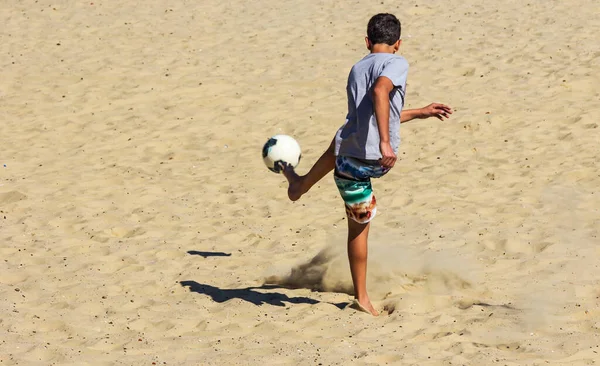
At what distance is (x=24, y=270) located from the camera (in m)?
5.95

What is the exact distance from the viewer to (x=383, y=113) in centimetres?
456

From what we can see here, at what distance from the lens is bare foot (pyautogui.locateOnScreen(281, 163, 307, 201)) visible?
5.20 metres

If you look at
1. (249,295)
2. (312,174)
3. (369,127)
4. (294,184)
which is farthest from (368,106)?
(249,295)

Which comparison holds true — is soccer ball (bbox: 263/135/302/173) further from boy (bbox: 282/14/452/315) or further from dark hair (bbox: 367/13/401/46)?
dark hair (bbox: 367/13/401/46)

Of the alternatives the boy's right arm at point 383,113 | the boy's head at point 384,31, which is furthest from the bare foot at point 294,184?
the boy's head at point 384,31

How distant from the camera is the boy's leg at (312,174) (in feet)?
16.3

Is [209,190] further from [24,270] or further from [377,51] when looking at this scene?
[377,51]

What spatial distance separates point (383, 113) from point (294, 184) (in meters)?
0.90

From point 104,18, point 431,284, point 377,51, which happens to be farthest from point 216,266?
point 104,18

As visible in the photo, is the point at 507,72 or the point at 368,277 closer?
the point at 368,277

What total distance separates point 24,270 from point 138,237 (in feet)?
3.18

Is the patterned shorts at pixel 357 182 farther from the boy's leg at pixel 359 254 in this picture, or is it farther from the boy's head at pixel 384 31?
the boy's head at pixel 384 31

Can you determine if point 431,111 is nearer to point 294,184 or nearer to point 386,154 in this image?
point 386,154

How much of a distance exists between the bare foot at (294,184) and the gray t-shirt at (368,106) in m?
0.46
